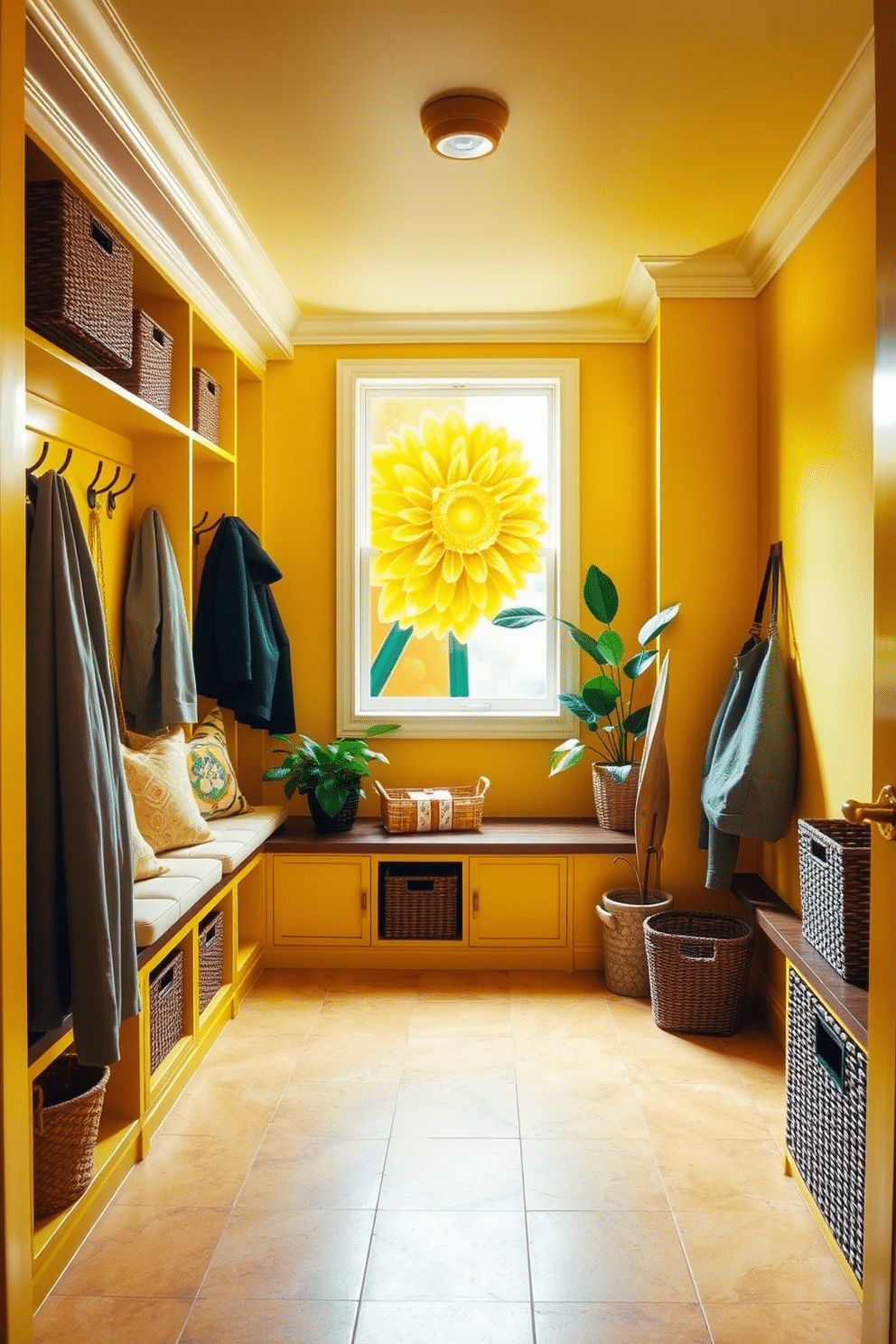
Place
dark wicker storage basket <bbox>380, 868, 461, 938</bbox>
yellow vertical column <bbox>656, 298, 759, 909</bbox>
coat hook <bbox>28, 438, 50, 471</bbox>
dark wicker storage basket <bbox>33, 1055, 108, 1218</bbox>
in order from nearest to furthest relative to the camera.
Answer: dark wicker storage basket <bbox>33, 1055, 108, 1218</bbox>, coat hook <bbox>28, 438, 50, 471</bbox>, yellow vertical column <bbox>656, 298, 759, 909</bbox>, dark wicker storage basket <bbox>380, 868, 461, 938</bbox>

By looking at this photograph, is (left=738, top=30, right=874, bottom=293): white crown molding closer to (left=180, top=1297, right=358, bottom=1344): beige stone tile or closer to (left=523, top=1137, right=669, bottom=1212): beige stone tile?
(left=523, top=1137, right=669, bottom=1212): beige stone tile

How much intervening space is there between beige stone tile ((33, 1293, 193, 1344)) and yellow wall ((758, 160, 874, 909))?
2.07 metres

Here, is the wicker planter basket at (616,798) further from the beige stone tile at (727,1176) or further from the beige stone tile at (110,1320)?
the beige stone tile at (110,1320)

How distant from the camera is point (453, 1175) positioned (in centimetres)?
261

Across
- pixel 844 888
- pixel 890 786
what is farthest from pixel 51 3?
pixel 844 888

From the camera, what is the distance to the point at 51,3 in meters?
2.10

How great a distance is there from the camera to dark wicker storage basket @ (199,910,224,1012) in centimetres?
341

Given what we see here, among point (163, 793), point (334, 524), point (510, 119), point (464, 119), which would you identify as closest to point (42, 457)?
point (163, 793)

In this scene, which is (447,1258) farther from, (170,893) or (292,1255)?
(170,893)

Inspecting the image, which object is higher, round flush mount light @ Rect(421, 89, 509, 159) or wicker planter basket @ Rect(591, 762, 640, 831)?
round flush mount light @ Rect(421, 89, 509, 159)

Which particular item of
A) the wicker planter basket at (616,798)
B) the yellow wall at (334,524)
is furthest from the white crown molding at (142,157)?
the wicker planter basket at (616,798)

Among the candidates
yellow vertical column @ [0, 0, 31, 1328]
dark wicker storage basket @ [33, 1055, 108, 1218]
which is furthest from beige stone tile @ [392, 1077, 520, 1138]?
yellow vertical column @ [0, 0, 31, 1328]

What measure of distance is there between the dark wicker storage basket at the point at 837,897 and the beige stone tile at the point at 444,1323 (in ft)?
3.33

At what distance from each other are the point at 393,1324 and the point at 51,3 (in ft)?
8.94
